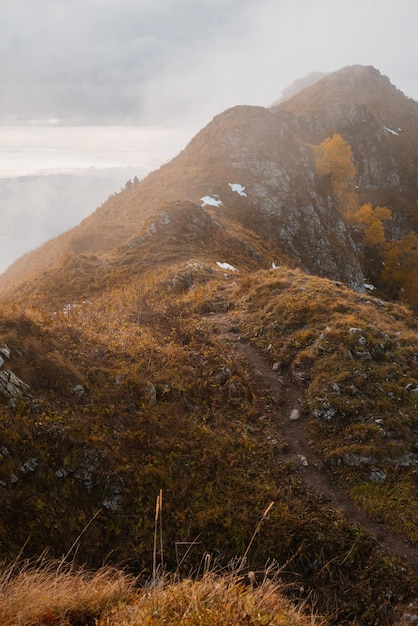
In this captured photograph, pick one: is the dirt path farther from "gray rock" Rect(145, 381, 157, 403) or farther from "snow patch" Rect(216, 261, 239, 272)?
"snow patch" Rect(216, 261, 239, 272)

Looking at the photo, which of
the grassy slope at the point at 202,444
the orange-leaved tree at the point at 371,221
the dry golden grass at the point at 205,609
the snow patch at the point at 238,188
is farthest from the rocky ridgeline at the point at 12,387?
the orange-leaved tree at the point at 371,221

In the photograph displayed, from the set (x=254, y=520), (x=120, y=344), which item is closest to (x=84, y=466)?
(x=254, y=520)

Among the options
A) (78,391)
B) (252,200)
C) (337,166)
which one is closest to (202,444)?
(78,391)

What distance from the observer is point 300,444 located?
428 inches

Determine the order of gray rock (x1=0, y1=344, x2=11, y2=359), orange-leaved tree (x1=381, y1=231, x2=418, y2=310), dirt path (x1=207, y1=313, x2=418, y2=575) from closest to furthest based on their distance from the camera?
dirt path (x1=207, y1=313, x2=418, y2=575) < gray rock (x1=0, y1=344, x2=11, y2=359) < orange-leaved tree (x1=381, y1=231, x2=418, y2=310)

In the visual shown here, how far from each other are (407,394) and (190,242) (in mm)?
22180

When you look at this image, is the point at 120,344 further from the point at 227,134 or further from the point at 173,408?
the point at 227,134

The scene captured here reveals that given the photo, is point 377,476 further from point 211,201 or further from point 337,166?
point 337,166

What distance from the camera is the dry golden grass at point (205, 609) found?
159 inches

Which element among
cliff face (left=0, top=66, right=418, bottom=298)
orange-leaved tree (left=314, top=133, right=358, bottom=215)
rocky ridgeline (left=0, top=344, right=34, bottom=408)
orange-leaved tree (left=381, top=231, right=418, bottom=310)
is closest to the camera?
rocky ridgeline (left=0, top=344, right=34, bottom=408)

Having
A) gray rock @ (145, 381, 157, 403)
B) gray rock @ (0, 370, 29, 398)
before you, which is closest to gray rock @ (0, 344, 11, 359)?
gray rock @ (0, 370, 29, 398)

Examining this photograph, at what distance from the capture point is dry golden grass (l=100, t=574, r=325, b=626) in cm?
404

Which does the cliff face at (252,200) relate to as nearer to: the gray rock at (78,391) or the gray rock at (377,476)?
the gray rock at (78,391)

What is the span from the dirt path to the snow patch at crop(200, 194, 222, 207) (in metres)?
26.7
